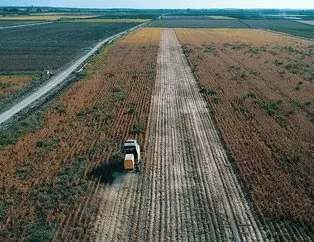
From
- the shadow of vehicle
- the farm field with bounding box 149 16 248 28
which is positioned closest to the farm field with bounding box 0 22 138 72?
the shadow of vehicle

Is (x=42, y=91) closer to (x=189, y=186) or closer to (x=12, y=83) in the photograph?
(x=12, y=83)

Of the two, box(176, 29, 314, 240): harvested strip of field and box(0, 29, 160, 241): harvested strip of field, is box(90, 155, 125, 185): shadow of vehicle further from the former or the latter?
box(176, 29, 314, 240): harvested strip of field

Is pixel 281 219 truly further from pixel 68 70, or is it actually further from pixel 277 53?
pixel 277 53

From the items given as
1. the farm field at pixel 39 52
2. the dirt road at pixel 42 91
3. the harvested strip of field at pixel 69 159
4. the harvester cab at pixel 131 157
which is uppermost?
the harvester cab at pixel 131 157

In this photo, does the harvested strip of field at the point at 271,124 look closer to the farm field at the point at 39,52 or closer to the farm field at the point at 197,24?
the farm field at the point at 39,52

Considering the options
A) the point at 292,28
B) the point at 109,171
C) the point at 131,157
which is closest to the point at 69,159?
the point at 109,171

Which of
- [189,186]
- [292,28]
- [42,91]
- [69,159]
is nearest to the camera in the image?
[189,186]

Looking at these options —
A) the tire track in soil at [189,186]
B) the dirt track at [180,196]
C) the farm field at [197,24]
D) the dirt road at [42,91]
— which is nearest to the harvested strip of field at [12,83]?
the dirt road at [42,91]
